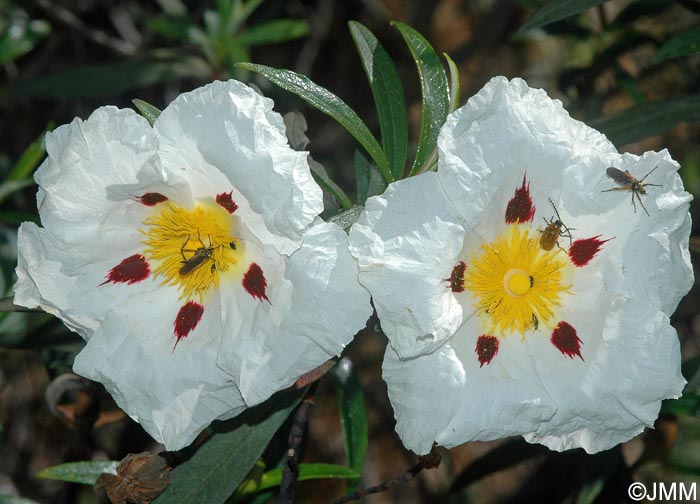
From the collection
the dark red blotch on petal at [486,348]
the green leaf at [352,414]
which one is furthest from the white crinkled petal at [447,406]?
the green leaf at [352,414]

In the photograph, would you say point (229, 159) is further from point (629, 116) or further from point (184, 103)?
point (629, 116)

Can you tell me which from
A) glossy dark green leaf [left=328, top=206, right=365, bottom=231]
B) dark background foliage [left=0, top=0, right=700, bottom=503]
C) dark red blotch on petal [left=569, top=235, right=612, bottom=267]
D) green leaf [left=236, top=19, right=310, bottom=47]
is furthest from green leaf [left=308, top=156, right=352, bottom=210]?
green leaf [left=236, top=19, right=310, bottom=47]

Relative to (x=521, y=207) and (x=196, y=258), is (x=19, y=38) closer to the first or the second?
(x=196, y=258)

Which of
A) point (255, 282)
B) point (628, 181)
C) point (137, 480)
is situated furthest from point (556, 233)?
point (137, 480)

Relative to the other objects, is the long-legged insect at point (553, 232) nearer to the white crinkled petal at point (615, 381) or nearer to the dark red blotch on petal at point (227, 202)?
the white crinkled petal at point (615, 381)

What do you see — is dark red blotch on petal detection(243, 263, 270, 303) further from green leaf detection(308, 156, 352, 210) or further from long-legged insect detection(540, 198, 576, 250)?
long-legged insect detection(540, 198, 576, 250)

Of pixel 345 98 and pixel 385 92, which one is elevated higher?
pixel 385 92

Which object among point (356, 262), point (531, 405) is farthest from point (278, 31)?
point (531, 405)
